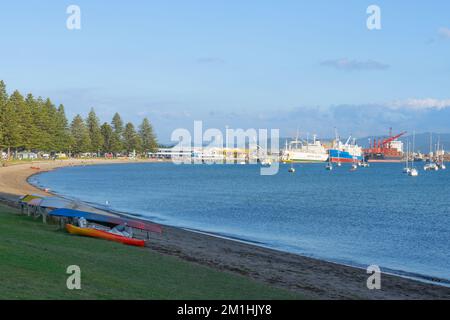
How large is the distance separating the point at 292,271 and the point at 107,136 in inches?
6739

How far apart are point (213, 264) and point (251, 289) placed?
5220 mm

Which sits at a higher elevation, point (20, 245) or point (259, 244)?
point (20, 245)

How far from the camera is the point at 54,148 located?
137m

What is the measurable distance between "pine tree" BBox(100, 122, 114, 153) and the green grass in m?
168

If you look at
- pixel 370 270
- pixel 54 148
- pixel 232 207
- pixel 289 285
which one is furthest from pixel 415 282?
pixel 54 148

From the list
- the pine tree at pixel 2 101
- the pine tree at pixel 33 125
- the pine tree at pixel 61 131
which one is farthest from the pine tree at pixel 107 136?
the pine tree at pixel 2 101

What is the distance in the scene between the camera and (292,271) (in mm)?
20766

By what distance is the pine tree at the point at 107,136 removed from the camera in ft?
610

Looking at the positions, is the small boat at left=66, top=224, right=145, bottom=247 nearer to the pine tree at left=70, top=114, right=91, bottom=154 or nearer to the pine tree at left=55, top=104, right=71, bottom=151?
the pine tree at left=55, top=104, right=71, bottom=151

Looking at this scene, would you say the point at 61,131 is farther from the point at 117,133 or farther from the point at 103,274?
the point at 103,274

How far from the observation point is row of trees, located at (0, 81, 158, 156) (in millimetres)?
97438

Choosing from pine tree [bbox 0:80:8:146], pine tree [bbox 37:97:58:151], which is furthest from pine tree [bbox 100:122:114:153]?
pine tree [bbox 0:80:8:146]

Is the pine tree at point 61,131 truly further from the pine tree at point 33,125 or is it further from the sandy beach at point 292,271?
the sandy beach at point 292,271
